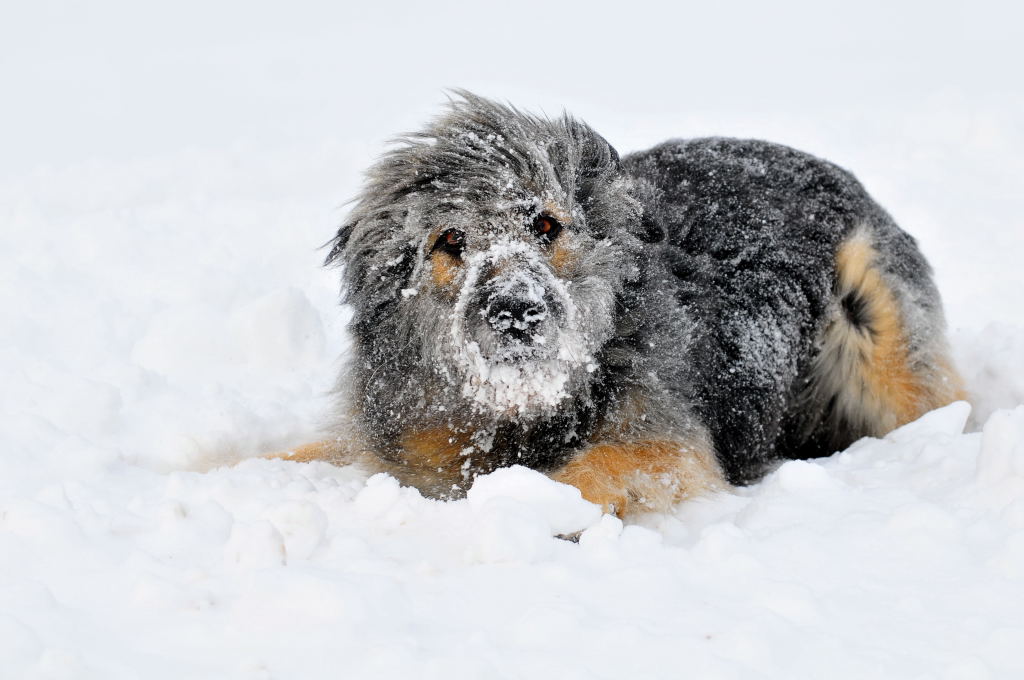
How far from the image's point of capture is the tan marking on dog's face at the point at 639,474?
3.69m

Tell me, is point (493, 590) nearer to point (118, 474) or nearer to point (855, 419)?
point (118, 474)

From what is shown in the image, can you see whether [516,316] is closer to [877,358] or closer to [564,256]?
[564,256]

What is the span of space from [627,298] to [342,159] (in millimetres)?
7015

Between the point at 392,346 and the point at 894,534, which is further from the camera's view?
the point at 392,346

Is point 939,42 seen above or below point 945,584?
above

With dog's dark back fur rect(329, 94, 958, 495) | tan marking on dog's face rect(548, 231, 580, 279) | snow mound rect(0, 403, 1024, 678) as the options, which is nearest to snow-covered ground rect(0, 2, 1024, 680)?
snow mound rect(0, 403, 1024, 678)

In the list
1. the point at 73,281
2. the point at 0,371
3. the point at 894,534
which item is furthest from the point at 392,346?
the point at 73,281

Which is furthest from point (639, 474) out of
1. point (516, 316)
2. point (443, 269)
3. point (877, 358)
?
point (877, 358)

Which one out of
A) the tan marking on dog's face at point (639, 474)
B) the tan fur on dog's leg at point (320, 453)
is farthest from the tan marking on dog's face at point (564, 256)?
the tan fur on dog's leg at point (320, 453)

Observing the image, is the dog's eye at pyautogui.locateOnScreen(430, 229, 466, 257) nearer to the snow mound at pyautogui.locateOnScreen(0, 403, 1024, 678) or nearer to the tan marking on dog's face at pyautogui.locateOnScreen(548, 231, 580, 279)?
the tan marking on dog's face at pyautogui.locateOnScreen(548, 231, 580, 279)

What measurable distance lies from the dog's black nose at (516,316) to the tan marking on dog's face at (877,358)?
217 cm

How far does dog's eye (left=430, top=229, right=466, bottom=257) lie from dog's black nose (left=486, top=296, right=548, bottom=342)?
395 mm

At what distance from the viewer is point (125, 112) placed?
11.7 metres

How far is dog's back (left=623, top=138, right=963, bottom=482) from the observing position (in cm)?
463
